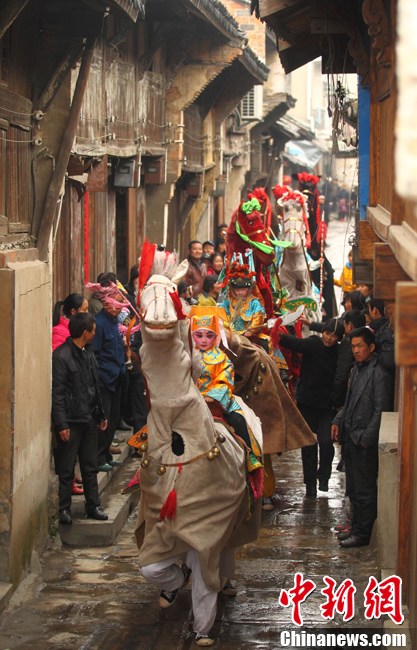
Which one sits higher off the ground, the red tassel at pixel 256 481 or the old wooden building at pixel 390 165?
the old wooden building at pixel 390 165

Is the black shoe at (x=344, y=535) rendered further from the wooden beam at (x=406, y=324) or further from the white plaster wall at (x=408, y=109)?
the white plaster wall at (x=408, y=109)

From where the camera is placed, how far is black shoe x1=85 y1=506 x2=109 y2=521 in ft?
38.0

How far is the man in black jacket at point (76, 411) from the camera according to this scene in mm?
11430

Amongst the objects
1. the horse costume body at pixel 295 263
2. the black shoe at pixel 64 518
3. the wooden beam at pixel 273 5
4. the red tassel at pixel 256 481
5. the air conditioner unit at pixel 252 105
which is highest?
the air conditioner unit at pixel 252 105

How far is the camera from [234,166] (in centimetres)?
3453

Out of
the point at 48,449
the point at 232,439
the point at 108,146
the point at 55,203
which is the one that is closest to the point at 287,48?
the point at 108,146

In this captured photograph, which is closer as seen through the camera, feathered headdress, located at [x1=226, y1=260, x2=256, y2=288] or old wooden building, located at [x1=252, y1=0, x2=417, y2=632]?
old wooden building, located at [x1=252, y1=0, x2=417, y2=632]

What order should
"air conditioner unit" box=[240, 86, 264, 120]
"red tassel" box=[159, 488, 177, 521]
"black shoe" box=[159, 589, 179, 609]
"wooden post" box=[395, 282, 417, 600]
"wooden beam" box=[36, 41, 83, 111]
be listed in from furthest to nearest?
"air conditioner unit" box=[240, 86, 264, 120]
"wooden beam" box=[36, 41, 83, 111]
"black shoe" box=[159, 589, 179, 609]
"red tassel" box=[159, 488, 177, 521]
"wooden post" box=[395, 282, 417, 600]

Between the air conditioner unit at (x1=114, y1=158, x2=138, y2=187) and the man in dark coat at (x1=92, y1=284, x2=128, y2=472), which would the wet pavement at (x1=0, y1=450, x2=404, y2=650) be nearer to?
the man in dark coat at (x1=92, y1=284, x2=128, y2=472)

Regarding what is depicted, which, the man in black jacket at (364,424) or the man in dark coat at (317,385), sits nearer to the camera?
the man in black jacket at (364,424)

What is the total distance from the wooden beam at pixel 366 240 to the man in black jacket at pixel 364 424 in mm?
636

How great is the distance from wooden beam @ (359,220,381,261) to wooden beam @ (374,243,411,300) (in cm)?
331

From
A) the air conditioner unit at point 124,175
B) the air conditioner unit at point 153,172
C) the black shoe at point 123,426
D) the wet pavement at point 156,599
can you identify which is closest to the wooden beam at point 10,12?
the wet pavement at point 156,599

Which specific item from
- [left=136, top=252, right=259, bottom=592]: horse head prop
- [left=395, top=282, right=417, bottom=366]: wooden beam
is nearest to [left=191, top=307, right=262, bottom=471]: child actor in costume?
[left=136, top=252, right=259, bottom=592]: horse head prop
